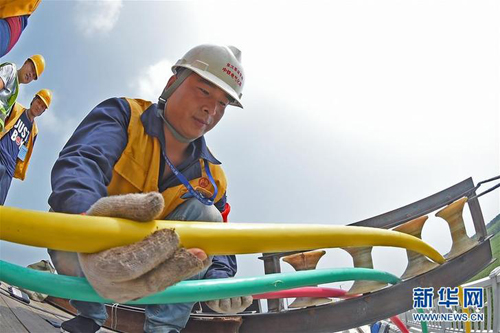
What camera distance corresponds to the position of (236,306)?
1.54m

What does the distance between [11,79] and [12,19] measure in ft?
2.68

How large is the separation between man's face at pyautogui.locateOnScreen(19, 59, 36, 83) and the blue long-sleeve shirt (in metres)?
1.90

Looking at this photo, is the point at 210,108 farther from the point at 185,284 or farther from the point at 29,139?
the point at 29,139

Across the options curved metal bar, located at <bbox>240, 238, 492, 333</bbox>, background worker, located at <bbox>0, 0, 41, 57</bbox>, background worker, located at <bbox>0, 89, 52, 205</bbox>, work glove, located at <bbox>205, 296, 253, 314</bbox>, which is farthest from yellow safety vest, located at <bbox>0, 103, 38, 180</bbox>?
curved metal bar, located at <bbox>240, 238, 492, 333</bbox>

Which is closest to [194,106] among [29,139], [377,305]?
[377,305]

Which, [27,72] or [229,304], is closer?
[229,304]

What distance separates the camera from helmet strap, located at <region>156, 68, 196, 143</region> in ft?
5.09

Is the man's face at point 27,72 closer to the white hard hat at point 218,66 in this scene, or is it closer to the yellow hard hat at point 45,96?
the yellow hard hat at point 45,96

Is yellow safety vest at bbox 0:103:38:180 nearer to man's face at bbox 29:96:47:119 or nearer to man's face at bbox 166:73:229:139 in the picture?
man's face at bbox 29:96:47:119

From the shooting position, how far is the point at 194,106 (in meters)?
1.51

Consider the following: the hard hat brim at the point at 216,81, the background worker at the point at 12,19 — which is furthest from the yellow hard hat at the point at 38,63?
the hard hat brim at the point at 216,81

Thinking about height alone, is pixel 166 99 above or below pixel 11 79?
below

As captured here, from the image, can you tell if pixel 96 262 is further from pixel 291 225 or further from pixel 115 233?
pixel 291 225

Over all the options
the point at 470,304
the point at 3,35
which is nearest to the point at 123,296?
the point at 3,35
